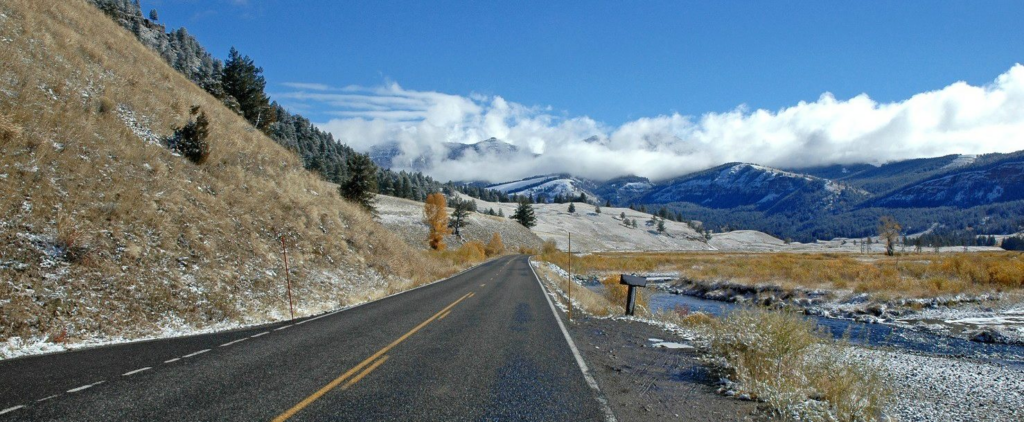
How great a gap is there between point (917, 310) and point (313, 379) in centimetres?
3079

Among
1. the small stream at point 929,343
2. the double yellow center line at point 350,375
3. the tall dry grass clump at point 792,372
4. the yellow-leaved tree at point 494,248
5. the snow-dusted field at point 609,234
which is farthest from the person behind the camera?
the snow-dusted field at point 609,234

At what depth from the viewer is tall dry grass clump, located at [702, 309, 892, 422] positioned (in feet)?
22.4

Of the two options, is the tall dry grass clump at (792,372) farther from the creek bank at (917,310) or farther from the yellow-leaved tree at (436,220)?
the yellow-leaved tree at (436,220)

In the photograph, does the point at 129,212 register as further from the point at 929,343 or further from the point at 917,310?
the point at 917,310

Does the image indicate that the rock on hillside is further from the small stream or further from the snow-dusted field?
the small stream

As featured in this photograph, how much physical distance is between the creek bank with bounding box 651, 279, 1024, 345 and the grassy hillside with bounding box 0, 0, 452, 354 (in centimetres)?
1738

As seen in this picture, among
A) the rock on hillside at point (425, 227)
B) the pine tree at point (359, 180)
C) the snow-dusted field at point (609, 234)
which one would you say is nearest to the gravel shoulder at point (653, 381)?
the pine tree at point (359, 180)

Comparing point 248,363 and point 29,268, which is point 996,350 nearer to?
point 248,363

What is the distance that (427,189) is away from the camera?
18112cm

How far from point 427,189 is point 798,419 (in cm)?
17852

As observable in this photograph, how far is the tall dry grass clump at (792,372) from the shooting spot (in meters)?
6.82

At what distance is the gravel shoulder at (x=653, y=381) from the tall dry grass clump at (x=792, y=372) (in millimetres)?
457

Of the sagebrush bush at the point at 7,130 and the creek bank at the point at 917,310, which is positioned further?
the creek bank at the point at 917,310

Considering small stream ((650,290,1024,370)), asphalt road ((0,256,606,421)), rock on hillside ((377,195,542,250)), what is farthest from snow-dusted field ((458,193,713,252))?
asphalt road ((0,256,606,421))
